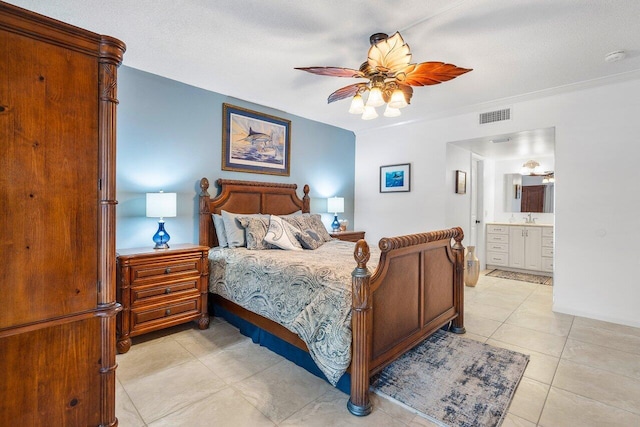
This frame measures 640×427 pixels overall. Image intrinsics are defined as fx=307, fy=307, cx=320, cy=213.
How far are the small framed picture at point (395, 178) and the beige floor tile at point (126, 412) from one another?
4164mm

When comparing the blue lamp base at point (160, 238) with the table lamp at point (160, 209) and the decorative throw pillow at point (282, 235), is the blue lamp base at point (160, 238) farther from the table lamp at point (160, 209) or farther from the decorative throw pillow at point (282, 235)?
the decorative throw pillow at point (282, 235)

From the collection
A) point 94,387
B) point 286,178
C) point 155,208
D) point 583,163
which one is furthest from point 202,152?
point 583,163

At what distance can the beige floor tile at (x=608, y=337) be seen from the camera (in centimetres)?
264

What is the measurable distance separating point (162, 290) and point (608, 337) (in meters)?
4.08

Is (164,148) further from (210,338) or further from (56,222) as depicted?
(56,222)

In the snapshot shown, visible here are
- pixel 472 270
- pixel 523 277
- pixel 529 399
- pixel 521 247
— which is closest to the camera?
pixel 529 399

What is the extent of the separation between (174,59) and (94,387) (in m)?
2.68

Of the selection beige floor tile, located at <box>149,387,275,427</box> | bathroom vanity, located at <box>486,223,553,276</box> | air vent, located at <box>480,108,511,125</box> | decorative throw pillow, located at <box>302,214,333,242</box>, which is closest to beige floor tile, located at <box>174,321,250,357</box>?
beige floor tile, located at <box>149,387,275,427</box>

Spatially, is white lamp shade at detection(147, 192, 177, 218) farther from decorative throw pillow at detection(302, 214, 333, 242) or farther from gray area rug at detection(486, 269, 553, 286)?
gray area rug at detection(486, 269, 553, 286)

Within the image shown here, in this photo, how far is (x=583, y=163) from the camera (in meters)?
3.34

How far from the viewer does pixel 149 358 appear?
2410 millimetres

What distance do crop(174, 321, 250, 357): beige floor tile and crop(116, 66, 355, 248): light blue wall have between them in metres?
1.02

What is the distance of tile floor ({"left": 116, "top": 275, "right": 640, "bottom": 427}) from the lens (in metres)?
1.73

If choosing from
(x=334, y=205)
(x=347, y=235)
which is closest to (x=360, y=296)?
(x=347, y=235)
